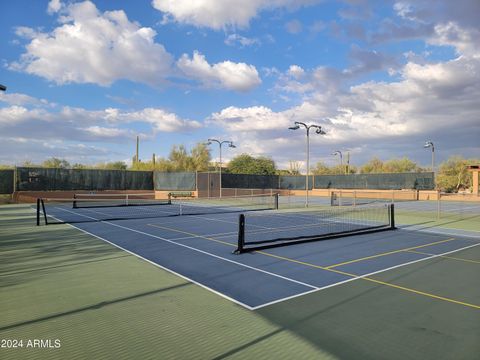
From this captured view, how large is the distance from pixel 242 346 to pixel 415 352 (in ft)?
7.07

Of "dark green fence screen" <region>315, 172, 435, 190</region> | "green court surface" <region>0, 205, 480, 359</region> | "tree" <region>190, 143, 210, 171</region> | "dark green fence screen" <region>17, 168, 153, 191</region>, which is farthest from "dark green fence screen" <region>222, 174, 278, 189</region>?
"green court surface" <region>0, 205, 480, 359</region>

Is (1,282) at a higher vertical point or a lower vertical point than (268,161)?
lower

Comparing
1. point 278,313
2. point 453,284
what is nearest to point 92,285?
point 278,313

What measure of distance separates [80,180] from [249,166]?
1740 inches

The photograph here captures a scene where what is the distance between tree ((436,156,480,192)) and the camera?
60.3 metres

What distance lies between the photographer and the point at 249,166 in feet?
254

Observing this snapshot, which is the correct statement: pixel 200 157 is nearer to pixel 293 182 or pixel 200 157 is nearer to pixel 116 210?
pixel 293 182

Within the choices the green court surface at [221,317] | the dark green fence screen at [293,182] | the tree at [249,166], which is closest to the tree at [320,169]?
the tree at [249,166]

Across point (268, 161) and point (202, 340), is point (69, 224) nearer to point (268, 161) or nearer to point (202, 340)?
point (202, 340)

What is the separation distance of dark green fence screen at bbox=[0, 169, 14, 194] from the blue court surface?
21.8 m

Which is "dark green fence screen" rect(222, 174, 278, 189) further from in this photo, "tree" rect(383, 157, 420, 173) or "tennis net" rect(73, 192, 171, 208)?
"tree" rect(383, 157, 420, 173)

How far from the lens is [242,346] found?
4676 millimetres

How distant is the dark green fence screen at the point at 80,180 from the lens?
34219 millimetres

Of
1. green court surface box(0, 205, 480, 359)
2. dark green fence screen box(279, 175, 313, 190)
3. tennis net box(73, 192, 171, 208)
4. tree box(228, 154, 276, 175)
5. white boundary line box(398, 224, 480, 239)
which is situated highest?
tree box(228, 154, 276, 175)
